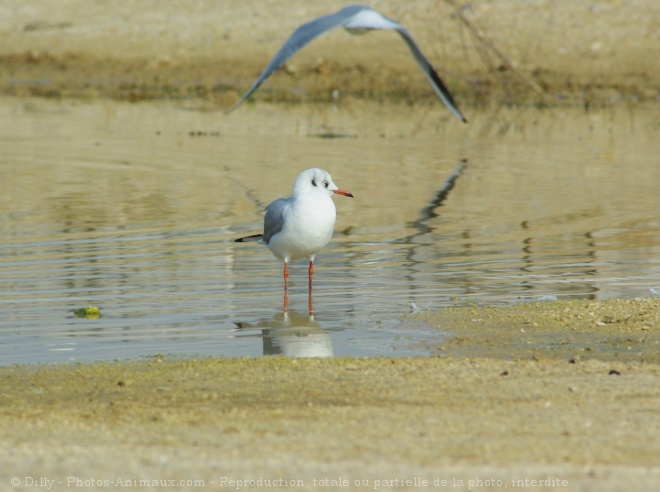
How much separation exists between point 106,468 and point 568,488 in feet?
5.24

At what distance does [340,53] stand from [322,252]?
17.4 m

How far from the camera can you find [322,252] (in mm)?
10164

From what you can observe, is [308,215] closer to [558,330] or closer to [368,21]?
[558,330]

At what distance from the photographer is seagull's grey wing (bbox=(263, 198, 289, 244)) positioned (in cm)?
838

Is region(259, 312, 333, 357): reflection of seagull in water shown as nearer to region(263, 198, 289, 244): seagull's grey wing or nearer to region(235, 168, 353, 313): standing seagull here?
region(235, 168, 353, 313): standing seagull

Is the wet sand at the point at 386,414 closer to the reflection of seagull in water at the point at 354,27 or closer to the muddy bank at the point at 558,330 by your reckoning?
the muddy bank at the point at 558,330

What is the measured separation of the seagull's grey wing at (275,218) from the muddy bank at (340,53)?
637 inches

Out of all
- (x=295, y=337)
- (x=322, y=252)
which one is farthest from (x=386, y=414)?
(x=322, y=252)

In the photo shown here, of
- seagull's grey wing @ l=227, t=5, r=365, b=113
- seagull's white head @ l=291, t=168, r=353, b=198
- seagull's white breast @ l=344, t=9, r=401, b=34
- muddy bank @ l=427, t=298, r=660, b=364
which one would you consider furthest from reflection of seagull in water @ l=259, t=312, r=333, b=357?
seagull's white breast @ l=344, t=9, r=401, b=34

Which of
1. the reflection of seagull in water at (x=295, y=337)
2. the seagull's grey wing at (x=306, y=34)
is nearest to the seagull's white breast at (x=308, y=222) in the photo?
the reflection of seagull in water at (x=295, y=337)

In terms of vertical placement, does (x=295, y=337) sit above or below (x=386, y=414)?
below

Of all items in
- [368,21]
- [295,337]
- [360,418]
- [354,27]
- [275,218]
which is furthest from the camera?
[354,27]

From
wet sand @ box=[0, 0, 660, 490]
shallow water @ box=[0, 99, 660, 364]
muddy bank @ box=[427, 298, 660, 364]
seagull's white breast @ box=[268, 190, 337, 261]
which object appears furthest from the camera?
seagull's white breast @ box=[268, 190, 337, 261]

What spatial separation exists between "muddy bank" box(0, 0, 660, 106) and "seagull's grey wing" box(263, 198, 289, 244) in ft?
53.1
